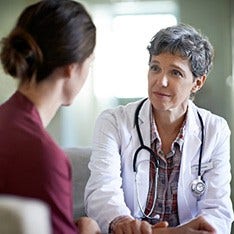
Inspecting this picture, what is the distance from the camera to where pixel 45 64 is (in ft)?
3.27

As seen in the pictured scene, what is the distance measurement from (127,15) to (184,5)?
31 centimetres

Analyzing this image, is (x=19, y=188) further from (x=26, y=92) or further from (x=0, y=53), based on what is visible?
(x=0, y=53)

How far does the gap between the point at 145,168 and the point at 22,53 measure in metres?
0.75

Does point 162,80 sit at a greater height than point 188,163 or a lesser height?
greater

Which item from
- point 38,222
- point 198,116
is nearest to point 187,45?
point 198,116

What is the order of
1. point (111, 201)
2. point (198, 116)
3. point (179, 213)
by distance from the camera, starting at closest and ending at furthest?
point (111, 201)
point (179, 213)
point (198, 116)

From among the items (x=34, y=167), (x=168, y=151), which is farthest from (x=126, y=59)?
(x=34, y=167)

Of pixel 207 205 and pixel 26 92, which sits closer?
pixel 26 92

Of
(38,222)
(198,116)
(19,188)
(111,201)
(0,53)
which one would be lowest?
(111,201)

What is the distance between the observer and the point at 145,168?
5.32 feet

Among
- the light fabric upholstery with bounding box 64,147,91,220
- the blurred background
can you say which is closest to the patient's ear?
the light fabric upholstery with bounding box 64,147,91,220

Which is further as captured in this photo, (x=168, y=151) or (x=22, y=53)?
(x=168, y=151)

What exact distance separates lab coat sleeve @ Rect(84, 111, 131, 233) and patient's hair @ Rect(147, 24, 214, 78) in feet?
0.98

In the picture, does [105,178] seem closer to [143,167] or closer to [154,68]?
[143,167]
